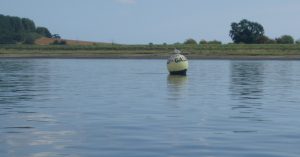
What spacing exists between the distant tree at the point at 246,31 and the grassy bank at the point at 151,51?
84.4ft

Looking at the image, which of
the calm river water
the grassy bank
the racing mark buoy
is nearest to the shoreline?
the grassy bank

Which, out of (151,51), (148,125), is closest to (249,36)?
(151,51)

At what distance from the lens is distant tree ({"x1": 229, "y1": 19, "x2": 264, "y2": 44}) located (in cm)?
17326

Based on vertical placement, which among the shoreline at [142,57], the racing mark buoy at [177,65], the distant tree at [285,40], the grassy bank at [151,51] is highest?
the racing mark buoy at [177,65]

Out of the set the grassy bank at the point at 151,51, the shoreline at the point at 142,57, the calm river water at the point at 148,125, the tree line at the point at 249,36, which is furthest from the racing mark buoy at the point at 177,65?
the tree line at the point at 249,36

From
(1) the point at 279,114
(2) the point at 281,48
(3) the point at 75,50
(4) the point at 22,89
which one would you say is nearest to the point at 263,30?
(2) the point at 281,48

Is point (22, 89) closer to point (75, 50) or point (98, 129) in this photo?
point (98, 129)

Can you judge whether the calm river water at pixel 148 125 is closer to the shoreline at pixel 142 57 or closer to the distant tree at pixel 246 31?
the shoreline at pixel 142 57

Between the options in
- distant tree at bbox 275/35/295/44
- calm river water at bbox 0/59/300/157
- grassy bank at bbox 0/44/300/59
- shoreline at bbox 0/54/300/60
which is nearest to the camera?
calm river water at bbox 0/59/300/157

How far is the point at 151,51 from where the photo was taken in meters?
142

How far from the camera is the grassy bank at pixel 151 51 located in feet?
431

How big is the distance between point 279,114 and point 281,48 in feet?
393

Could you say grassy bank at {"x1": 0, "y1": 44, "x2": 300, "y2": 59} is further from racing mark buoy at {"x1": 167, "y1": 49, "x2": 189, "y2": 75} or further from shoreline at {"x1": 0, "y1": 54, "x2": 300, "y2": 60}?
racing mark buoy at {"x1": 167, "y1": 49, "x2": 189, "y2": 75}

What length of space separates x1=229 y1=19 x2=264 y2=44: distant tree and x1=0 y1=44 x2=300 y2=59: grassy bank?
25.7 meters
